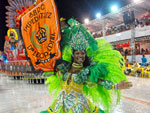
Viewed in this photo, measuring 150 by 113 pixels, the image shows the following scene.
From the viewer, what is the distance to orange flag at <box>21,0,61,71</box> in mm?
1346

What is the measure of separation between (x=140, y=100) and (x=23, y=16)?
3.75 meters

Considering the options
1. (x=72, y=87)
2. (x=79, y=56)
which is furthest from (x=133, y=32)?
(x=72, y=87)

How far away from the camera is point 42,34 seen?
1.39 metres

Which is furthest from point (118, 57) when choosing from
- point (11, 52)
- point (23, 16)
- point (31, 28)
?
point (11, 52)

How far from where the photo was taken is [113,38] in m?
15.9

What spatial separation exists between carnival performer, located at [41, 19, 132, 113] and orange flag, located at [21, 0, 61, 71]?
304mm

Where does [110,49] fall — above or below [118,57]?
above

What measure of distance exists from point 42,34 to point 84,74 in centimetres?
68

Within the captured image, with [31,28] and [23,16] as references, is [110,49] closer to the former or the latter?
[31,28]

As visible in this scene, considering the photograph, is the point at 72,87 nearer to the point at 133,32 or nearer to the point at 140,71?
the point at 140,71

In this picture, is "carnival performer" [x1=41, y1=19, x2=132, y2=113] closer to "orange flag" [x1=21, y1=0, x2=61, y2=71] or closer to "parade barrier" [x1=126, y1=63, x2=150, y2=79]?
"orange flag" [x1=21, y1=0, x2=61, y2=71]

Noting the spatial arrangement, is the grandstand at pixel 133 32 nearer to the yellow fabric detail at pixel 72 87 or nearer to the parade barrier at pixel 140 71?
the parade barrier at pixel 140 71

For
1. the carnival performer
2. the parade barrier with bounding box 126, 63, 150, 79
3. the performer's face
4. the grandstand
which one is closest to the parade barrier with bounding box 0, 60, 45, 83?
the carnival performer

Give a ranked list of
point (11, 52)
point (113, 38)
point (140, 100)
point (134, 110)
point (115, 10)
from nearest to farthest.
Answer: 1. point (134, 110)
2. point (140, 100)
3. point (11, 52)
4. point (115, 10)
5. point (113, 38)
